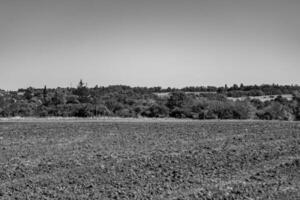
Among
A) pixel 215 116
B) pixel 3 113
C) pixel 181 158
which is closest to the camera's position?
pixel 181 158

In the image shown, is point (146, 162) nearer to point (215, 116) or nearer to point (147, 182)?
point (147, 182)

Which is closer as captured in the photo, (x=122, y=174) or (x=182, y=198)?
(x=182, y=198)

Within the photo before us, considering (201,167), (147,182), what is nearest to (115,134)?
(201,167)

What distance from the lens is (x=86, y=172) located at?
32.4ft

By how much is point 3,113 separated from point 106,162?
110 feet

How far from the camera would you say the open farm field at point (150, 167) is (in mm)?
8039

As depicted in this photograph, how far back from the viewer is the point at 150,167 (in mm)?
10484

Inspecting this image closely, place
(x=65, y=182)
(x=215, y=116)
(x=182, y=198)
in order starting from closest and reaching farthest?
(x=182, y=198) → (x=65, y=182) → (x=215, y=116)

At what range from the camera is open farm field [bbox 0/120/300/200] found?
26.4 ft

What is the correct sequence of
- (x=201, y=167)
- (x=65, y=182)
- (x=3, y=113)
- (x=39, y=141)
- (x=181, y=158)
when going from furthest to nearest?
(x=3, y=113)
(x=39, y=141)
(x=181, y=158)
(x=201, y=167)
(x=65, y=182)

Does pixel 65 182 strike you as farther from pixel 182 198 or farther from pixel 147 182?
pixel 182 198

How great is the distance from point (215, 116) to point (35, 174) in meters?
29.4

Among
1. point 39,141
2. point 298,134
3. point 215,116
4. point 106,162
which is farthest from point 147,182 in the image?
point 215,116

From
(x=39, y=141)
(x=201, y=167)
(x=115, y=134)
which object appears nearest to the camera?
(x=201, y=167)
